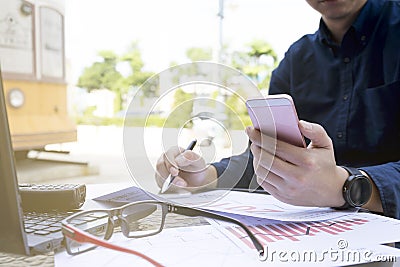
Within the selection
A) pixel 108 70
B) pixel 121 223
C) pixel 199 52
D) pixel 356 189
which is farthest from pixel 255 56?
pixel 121 223

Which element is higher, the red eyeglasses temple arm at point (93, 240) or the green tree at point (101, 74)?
the green tree at point (101, 74)

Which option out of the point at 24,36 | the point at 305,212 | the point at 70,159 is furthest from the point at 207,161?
the point at 70,159

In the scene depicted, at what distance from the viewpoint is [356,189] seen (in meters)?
0.47

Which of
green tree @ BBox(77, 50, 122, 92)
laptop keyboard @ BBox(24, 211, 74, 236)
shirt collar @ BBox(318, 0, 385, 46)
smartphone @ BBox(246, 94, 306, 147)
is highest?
green tree @ BBox(77, 50, 122, 92)

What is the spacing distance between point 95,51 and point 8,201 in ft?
7.31

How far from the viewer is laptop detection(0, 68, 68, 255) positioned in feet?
0.85

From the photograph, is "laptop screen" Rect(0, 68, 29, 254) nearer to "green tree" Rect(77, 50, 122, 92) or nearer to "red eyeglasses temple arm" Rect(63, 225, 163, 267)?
"red eyeglasses temple arm" Rect(63, 225, 163, 267)

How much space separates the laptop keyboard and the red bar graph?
16 centimetres

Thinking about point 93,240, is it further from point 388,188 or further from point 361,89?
point 361,89

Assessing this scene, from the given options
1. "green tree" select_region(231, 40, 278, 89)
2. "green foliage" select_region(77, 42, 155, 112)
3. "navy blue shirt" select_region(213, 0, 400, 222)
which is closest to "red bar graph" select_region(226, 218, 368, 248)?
"navy blue shirt" select_region(213, 0, 400, 222)

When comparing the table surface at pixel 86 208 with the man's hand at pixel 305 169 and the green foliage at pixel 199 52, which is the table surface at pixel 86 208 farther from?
the green foliage at pixel 199 52

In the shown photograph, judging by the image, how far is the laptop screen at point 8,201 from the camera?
0.26m

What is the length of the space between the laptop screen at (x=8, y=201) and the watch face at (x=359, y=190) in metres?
0.35

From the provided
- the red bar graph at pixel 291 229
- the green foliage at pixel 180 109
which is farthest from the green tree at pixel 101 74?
the red bar graph at pixel 291 229
